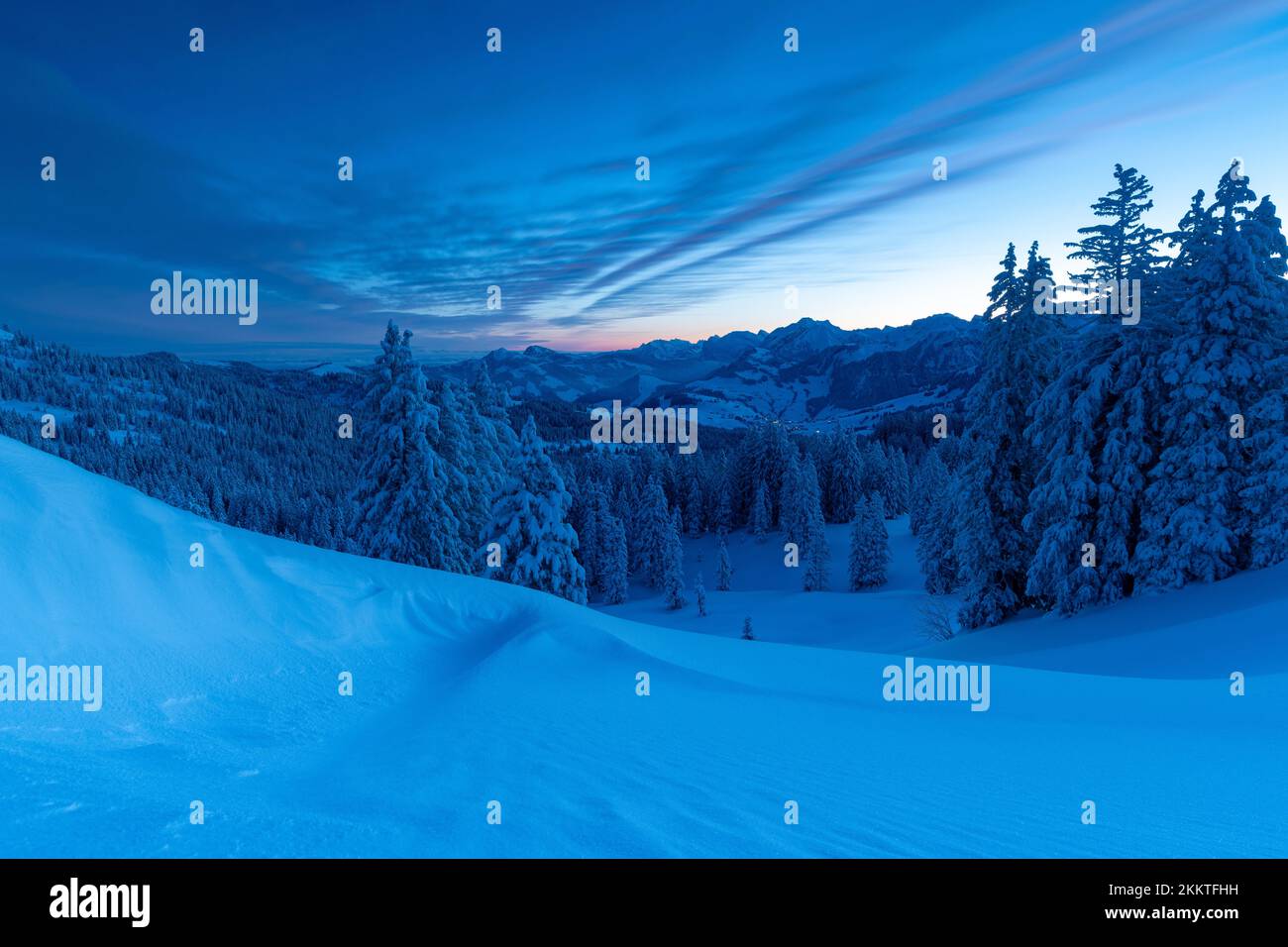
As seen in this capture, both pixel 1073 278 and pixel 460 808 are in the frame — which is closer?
pixel 460 808

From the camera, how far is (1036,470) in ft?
76.9

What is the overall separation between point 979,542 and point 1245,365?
30.8 ft

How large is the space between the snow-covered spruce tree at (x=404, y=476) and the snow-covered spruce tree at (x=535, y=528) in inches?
79.1

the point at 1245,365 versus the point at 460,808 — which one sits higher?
the point at 1245,365

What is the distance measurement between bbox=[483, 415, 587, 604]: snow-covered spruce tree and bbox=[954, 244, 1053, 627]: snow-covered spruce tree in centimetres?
1589

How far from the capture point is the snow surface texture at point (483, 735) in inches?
128

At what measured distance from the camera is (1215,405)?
60.2ft

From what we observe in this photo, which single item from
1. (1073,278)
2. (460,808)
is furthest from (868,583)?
(460,808)

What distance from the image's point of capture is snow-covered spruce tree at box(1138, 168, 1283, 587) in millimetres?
17953

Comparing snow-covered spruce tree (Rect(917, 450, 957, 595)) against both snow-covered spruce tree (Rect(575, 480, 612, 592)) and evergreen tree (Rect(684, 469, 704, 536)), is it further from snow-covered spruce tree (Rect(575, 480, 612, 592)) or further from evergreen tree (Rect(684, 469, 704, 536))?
evergreen tree (Rect(684, 469, 704, 536))

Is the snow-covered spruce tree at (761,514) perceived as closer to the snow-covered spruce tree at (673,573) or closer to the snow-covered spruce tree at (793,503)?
the snow-covered spruce tree at (793,503)
